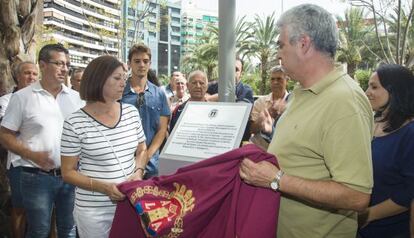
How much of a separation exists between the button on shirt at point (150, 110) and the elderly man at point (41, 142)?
2.41 ft

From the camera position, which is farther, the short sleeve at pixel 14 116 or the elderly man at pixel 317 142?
the short sleeve at pixel 14 116

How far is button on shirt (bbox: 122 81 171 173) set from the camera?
4.12 m

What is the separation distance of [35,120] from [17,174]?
57cm

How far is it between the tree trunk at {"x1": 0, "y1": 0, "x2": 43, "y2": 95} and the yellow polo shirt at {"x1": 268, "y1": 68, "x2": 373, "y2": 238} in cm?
386

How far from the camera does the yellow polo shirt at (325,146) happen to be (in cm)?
175

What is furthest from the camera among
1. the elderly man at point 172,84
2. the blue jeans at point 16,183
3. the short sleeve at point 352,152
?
the elderly man at point 172,84

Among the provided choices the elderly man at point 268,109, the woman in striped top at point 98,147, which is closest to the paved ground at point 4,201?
the woman in striped top at point 98,147

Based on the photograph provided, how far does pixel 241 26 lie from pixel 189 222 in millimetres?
40089

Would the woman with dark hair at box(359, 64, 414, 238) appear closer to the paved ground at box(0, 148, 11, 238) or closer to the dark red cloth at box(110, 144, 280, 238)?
the dark red cloth at box(110, 144, 280, 238)

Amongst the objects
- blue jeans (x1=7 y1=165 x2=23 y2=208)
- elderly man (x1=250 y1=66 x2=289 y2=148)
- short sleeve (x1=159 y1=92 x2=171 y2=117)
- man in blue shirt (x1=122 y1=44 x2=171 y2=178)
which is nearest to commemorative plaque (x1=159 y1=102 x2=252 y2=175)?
elderly man (x1=250 y1=66 x2=289 y2=148)

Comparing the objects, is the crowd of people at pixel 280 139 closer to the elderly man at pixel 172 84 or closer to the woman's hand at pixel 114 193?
the woman's hand at pixel 114 193

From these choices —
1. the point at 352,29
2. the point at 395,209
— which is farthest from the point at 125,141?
the point at 352,29

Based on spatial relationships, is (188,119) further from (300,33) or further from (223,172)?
(300,33)

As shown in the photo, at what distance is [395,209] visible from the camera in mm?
2582
